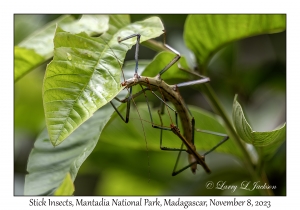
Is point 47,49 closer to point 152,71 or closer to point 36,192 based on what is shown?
point 152,71

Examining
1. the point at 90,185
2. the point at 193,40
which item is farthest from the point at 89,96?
the point at 90,185

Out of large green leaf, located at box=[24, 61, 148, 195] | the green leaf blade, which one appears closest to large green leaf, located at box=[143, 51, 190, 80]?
large green leaf, located at box=[24, 61, 148, 195]

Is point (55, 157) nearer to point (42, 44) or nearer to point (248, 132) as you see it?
point (42, 44)

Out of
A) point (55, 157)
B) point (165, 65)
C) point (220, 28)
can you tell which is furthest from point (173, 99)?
point (55, 157)

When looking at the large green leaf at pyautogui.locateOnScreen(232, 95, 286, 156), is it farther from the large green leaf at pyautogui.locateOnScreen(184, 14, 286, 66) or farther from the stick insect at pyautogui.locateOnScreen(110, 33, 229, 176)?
the large green leaf at pyautogui.locateOnScreen(184, 14, 286, 66)

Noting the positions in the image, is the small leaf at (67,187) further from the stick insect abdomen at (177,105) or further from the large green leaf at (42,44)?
the large green leaf at (42,44)
